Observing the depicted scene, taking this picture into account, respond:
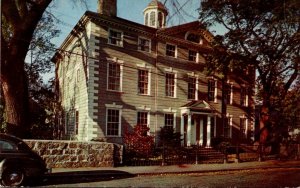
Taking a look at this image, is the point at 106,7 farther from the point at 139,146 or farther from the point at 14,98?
the point at 14,98

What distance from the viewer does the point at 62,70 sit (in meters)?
32.0

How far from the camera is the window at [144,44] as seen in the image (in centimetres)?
2659

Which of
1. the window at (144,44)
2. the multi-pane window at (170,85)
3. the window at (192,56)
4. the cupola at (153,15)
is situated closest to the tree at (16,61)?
the window at (144,44)

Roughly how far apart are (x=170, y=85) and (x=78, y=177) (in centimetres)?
1580

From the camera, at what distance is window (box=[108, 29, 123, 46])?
24906mm

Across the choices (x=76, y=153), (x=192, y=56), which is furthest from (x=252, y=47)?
(x=76, y=153)

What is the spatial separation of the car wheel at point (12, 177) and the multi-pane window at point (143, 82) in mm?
15543

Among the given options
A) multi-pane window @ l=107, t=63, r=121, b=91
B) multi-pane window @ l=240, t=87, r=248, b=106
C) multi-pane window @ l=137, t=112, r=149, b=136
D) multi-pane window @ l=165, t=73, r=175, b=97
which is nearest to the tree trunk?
multi-pane window @ l=107, t=63, r=121, b=91

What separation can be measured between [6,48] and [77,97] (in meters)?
10.2

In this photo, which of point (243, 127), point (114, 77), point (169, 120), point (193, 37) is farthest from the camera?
point (243, 127)

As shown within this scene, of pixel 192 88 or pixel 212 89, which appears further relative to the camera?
pixel 212 89

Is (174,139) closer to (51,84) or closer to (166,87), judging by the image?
(166,87)

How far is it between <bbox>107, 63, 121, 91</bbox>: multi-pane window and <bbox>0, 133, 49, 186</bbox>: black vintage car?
1300 centimetres

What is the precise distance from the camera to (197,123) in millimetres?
29719
